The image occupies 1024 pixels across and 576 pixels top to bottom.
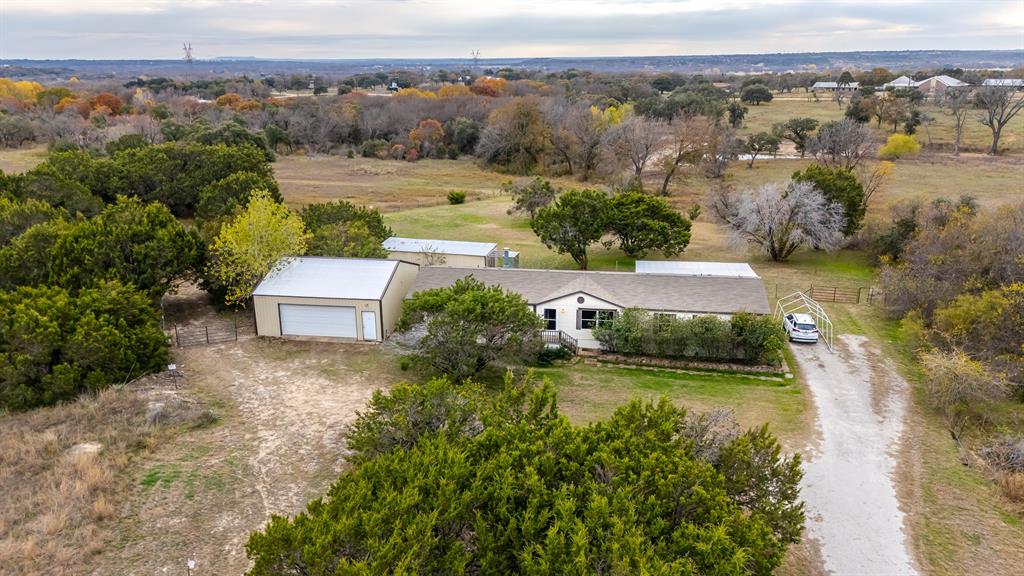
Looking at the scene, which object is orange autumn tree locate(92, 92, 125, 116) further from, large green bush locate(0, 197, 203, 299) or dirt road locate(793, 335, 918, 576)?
dirt road locate(793, 335, 918, 576)

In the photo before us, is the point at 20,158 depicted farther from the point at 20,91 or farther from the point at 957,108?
the point at 957,108

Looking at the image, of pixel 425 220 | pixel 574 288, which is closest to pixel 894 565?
pixel 574 288

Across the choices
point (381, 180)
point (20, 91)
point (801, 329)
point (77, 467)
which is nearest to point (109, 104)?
point (20, 91)

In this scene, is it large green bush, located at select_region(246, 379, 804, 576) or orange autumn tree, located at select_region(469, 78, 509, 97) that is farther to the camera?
orange autumn tree, located at select_region(469, 78, 509, 97)

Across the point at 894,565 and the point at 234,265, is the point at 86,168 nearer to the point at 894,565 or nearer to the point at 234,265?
the point at 234,265

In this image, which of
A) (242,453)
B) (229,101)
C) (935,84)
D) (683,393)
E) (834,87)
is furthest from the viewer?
(834,87)

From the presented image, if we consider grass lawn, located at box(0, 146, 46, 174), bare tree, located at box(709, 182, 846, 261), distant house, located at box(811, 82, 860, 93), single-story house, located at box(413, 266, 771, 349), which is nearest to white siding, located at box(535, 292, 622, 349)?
single-story house, located at box(413, 266, 771, 349)

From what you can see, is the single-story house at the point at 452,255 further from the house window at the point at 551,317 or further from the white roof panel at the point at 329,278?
the house window at the point at 551,317
